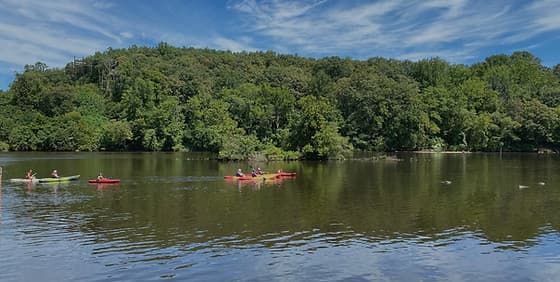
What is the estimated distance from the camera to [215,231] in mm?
25672

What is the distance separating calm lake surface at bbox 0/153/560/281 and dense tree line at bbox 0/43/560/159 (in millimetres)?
55649

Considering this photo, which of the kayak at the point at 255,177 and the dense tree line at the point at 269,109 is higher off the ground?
the dense tree line at the point at 269,109

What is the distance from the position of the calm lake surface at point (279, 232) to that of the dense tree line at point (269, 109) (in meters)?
55.6

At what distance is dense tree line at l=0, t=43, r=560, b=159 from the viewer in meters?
118

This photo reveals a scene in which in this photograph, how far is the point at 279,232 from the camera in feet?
83.3

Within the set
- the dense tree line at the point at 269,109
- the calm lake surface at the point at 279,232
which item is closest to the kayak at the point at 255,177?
the calm lake surface at the point at 279,232

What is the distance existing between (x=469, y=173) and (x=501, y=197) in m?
21.6

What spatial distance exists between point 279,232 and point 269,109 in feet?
302

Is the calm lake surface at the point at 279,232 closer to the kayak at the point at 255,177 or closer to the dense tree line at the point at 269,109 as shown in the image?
the kayak at the point at 255,177

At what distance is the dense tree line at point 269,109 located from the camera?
118m

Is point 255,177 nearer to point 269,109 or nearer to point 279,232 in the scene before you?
point 279,232

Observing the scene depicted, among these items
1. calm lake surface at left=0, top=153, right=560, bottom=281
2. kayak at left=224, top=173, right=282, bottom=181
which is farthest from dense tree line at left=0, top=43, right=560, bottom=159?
calm lake surface at left=0, top=153, right=560, bottom=281

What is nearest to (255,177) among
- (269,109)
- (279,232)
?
(279,232)

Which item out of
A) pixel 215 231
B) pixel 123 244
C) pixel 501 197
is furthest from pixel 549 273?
pixel 501 197
